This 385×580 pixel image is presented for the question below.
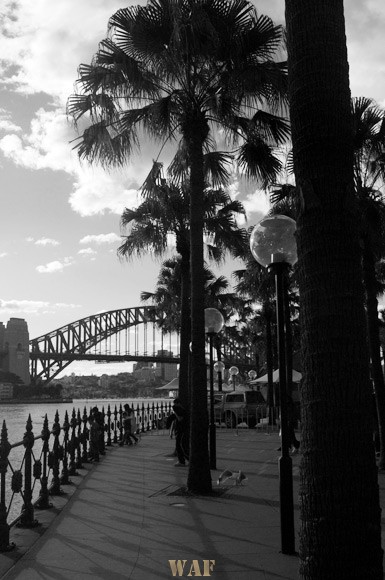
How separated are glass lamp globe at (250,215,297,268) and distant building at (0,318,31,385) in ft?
295

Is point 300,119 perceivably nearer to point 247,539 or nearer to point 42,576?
point 42,576

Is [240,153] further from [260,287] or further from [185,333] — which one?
[260,287]

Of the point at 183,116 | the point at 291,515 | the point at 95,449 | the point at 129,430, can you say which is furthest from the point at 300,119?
the point at 129,430

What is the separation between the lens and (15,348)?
9700 centimetres

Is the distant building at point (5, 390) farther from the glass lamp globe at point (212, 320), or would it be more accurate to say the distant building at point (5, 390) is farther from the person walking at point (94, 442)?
the glass lamp globe at point (212, 320)

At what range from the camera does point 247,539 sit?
6.27 m

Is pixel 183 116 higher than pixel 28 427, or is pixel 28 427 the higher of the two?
pixel 183 116

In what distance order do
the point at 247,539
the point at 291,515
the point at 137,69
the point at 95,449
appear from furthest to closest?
the point at 95,449 → the point at 137,69 → the point at 247,539 → the point at 291,515

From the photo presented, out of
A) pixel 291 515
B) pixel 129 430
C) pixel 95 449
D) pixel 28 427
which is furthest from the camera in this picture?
pixel 129 430

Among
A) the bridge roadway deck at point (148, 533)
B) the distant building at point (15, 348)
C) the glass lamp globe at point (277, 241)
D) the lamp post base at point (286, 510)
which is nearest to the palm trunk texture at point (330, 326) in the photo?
the bridge roadway deck at point (148, 533)

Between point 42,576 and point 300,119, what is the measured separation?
4118mm

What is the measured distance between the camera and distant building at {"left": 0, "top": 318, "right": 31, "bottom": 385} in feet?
310

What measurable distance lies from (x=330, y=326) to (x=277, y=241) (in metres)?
3.73

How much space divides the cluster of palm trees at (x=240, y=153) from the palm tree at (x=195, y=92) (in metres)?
0.02
